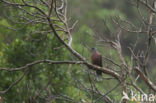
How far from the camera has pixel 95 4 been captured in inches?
986

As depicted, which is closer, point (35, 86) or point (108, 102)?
point (108, 102)

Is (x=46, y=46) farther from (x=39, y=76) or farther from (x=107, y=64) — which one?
(x=107, y=64)

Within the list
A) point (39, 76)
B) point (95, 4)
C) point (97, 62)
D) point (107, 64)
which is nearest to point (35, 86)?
point (39, 76)

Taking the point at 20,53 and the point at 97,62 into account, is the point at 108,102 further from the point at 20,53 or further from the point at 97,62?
the point at 20,53

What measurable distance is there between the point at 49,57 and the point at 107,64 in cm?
213

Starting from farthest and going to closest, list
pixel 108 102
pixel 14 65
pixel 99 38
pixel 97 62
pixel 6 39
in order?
pixel 6 39, pixel 14 65, pixel 97 62, pixel 99 38, pixel 108 102

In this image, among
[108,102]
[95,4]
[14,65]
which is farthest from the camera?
[95,4]

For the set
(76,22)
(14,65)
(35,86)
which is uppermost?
(76,22)

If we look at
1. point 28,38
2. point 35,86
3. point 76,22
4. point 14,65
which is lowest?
point 35,86

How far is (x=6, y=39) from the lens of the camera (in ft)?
28.8

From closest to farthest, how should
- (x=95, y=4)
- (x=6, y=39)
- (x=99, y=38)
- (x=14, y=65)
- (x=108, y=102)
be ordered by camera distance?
(x=108, y=102)
(x=99, y=38)
(x=14, y=65)
(x=6, y=39)
(x=95, y=4)

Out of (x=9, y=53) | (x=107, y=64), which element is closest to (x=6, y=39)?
(x=9, y=53)

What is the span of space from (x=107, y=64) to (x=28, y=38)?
2.49 meters

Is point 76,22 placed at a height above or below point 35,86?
above
